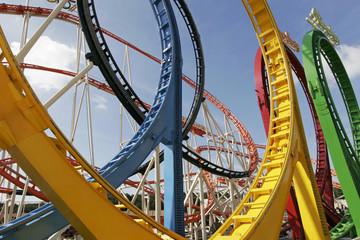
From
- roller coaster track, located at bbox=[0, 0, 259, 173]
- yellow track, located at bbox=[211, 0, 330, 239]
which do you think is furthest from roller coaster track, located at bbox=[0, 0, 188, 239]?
roller coaster track, located at bbox=[0, 0, 259, 173]

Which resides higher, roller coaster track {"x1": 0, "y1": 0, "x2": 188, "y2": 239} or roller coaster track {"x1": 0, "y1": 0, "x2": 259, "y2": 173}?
roller coaster track {"x1": 0, "y1": 0, "x2": 259, "y2": 173}

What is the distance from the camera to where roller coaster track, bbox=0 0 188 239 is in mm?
1846

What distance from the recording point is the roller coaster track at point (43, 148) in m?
1.85

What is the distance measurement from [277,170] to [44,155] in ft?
12.8

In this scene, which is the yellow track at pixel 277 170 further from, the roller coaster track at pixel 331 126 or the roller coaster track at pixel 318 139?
the roller coaster track at pixel 318 139

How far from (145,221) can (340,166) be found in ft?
21.1

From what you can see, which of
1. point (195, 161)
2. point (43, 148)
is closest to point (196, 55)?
point (195, 161)

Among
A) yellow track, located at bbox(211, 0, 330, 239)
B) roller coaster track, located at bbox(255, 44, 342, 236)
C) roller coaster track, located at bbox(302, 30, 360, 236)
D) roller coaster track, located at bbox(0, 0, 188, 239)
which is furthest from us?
roller coaster track, located at bbox(255, 44, 342, 236)

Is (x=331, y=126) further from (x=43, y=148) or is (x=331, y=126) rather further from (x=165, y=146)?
(x=43, y=148)

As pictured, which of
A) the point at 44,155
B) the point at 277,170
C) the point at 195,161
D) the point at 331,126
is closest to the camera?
the point at 44,155

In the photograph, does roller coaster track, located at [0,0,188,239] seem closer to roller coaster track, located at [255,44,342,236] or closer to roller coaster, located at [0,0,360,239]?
roller coaster, located at [0,0,360,239]

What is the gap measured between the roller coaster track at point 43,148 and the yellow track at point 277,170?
2037 mm

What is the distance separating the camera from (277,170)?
479cm

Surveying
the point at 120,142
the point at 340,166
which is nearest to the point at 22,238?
the point at 340,166
